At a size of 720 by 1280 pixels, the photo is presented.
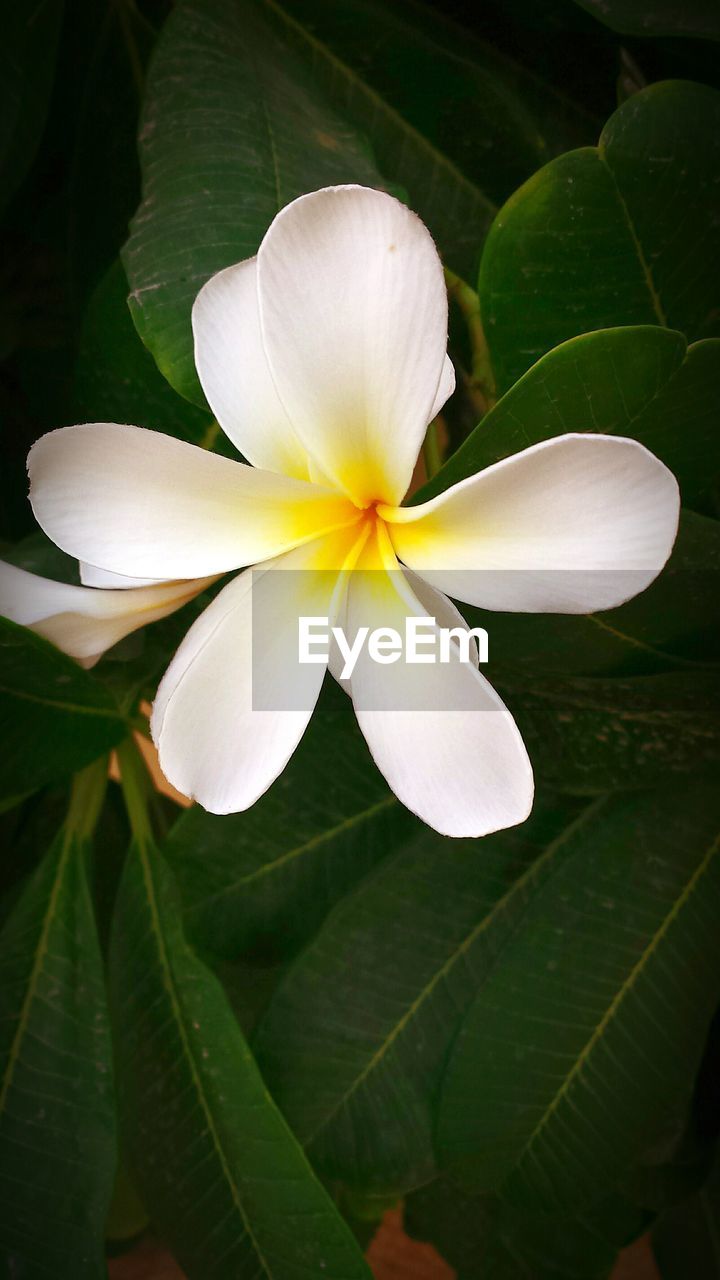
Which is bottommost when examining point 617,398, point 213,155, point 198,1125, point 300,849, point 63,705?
point 198,1125

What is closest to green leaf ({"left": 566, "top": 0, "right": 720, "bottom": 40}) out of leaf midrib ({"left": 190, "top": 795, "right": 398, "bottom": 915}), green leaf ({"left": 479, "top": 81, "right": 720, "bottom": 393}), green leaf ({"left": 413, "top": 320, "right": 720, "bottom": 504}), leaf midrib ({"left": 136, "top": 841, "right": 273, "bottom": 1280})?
green leaf ({"left": 479, "top": 81, "right": 720, "bottom": 393})

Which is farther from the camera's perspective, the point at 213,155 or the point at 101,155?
the point at 101,155

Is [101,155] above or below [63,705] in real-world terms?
above

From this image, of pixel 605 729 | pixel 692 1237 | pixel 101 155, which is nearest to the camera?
pixel 605 729

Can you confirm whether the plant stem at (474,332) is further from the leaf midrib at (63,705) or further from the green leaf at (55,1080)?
the green leaf at (55,1080)

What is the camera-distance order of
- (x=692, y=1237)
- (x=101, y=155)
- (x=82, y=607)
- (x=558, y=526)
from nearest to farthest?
(x=558, y=526), (x=82, y=607), (x=101, y=155), (x=692, y=1237)

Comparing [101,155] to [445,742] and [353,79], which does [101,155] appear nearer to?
[353,79]

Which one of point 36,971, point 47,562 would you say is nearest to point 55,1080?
point 36,971

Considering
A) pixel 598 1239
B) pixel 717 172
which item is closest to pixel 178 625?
pixel 717 172
